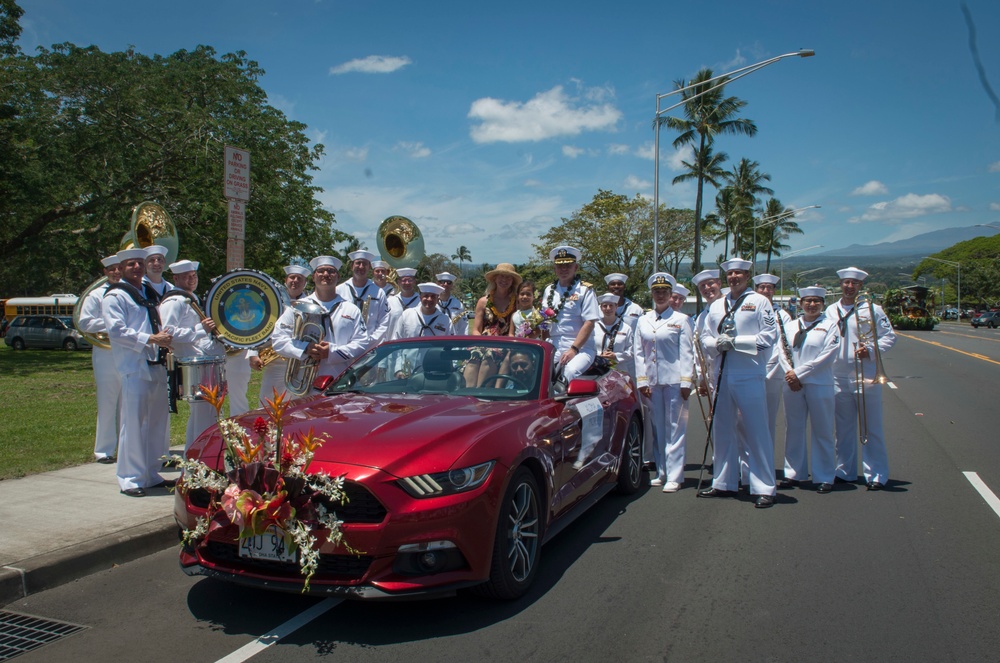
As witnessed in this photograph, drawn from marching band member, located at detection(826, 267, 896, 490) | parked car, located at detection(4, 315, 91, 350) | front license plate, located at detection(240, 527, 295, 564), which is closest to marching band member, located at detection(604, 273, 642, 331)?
marching band member, located at detection(826, 267, 896, 490)

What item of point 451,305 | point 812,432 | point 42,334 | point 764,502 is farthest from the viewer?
point 42,334

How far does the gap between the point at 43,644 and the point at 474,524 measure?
2.24m

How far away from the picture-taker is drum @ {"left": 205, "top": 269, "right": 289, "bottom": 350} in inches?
274

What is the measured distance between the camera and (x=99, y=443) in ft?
25.1

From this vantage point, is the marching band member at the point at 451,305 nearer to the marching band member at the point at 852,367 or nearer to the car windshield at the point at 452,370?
the car windshield at the point at 452,370

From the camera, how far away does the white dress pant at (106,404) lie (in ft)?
25.1

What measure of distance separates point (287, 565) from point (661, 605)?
2083 mm

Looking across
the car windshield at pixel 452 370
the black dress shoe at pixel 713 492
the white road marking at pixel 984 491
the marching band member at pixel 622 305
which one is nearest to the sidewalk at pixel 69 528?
the car windshield at pixel 452 370

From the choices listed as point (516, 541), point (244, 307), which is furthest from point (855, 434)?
point (244, 307)

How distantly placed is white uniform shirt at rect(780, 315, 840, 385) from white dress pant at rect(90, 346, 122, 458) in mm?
6766

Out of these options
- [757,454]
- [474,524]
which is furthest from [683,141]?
[474,524]

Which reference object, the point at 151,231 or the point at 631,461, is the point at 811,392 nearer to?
the point at 631,461

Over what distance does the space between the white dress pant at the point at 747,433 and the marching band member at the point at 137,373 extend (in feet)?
16.1

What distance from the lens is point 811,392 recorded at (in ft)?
24.1
